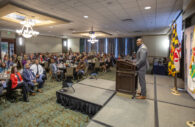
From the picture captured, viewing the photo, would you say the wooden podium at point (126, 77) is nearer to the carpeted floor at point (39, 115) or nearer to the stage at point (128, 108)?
the stage at point (128, 108)

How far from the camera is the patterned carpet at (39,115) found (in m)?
2.60

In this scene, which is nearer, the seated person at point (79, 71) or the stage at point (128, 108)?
the stage at point (128, 108)

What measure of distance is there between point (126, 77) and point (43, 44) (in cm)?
1282

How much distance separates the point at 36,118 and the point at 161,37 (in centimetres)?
1297

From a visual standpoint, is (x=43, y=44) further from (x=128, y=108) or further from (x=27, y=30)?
(x=128, y=108)

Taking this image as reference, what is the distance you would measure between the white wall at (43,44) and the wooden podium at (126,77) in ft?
38.9

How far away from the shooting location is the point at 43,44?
13.1m

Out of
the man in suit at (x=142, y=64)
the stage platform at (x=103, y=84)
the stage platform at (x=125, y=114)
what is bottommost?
the stage platform at (x=125, y=114)

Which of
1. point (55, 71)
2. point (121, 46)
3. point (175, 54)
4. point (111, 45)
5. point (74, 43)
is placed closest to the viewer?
point (175, 54)

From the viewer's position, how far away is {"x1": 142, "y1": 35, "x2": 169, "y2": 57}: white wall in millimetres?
11465

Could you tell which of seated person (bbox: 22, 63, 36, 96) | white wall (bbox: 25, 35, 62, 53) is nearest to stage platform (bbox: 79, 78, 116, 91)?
seated person (bbox: 22, 63, 36, 96)

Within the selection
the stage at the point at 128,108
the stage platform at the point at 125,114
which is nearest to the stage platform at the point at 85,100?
the stage at the point at 128,108

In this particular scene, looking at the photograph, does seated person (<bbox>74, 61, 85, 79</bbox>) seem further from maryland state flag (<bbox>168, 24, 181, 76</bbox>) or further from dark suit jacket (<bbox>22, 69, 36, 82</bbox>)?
maryland state flag (<bbox>168, 24, 181, 76</bbox>)

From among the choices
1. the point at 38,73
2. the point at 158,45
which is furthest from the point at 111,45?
the point at 38,73
